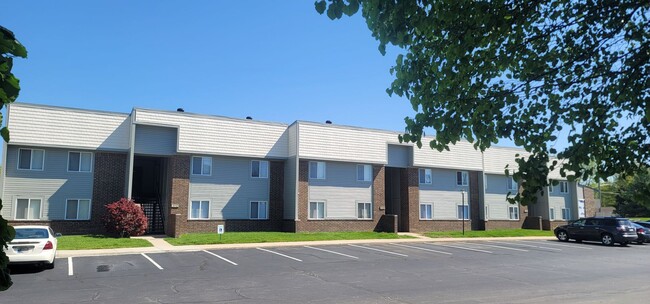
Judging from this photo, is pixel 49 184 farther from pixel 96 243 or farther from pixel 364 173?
pixel 364 173

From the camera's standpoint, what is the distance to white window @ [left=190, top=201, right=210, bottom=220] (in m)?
29.5

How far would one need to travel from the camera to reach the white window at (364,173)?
111 ft

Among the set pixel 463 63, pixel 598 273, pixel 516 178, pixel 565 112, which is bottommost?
pixel 598 273

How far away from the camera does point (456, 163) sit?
37.7 m

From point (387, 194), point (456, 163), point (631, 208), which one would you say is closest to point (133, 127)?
point (387, 194)

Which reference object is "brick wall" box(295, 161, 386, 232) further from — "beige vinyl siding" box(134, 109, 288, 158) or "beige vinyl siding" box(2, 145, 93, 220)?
"beige vinyl siding" box(2, 145, 93, 220)

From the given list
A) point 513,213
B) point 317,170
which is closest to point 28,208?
point 317,170

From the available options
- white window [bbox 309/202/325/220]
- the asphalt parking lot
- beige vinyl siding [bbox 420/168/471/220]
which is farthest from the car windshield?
beige vinyl siding [bbox 420/168/471/220]

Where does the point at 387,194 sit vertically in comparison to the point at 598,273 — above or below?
above

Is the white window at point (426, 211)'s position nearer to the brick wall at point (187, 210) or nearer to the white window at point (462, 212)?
the white window at point (462, 212)

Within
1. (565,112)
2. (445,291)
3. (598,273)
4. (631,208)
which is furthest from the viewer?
(631,208)

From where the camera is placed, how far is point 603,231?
94.5 ft

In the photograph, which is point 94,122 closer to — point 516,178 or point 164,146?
point 164,146

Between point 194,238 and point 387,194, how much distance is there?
692 inches
